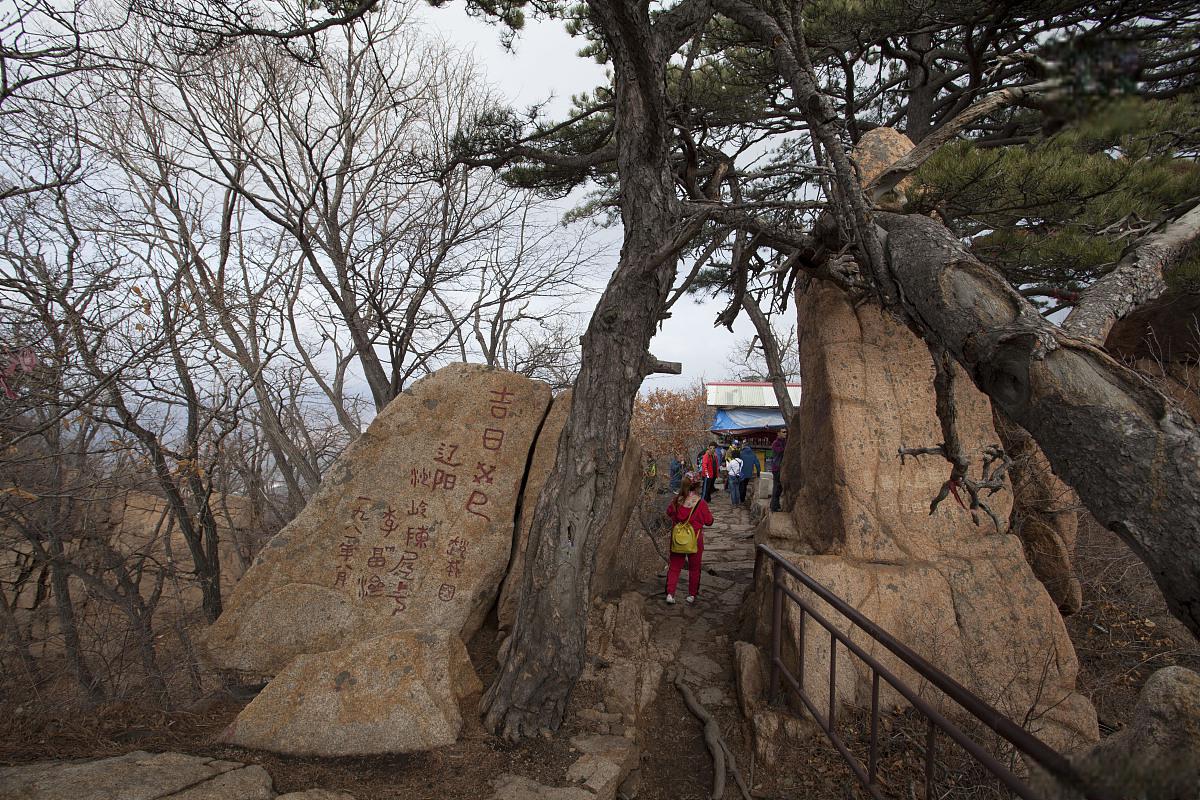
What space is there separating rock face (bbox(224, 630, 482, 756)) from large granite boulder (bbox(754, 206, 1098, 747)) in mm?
2193

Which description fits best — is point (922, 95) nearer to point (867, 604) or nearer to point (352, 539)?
point (867, 604)

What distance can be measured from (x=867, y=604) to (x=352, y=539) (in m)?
3.57

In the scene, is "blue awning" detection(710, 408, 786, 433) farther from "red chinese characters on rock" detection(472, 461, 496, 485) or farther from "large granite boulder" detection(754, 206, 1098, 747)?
"red chinese characters on rock" detection(472, 461, 496, 485)

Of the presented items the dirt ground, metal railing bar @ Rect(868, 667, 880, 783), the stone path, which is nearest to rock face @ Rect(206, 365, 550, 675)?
the dirt ground

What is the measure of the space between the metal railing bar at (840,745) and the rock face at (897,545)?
0.52ft

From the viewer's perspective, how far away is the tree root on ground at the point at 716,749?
10.7 feet

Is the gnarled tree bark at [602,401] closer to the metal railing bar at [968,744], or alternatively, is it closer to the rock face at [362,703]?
the rock face at [362,703]

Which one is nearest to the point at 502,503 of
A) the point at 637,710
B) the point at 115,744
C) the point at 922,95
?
the point at 637,710

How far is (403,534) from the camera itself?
14.0 ft

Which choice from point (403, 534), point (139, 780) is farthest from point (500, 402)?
point (139, 780)

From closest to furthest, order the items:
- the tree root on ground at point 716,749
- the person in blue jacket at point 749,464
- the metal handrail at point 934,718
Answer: the metal handrail at point 934,718 < the tree root on ground at point 716,749 < the person in blue jacket at point 749,464

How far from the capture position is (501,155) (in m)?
5.98

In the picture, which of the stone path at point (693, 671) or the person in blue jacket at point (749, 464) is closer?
the stone path at point (693, 671)

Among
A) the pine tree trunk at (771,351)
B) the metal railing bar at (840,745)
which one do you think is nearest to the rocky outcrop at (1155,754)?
the metal railing bar at (840,745)
